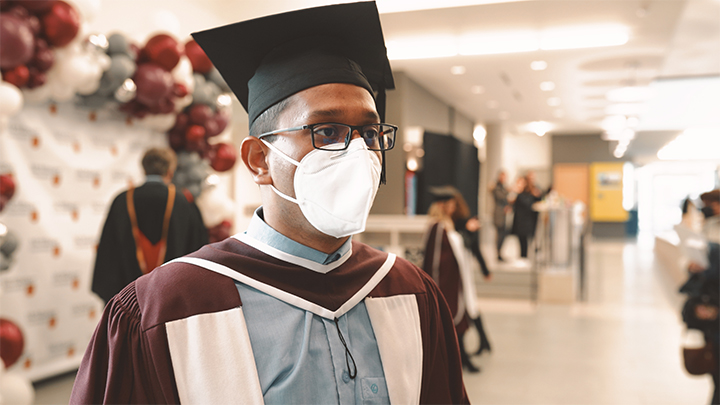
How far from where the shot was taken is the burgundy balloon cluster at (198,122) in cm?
460

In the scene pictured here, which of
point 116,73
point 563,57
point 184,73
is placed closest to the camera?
point 116,73

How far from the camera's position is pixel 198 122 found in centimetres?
470

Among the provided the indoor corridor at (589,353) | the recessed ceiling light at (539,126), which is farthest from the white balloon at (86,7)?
the recessed ceiling light at (539,126)

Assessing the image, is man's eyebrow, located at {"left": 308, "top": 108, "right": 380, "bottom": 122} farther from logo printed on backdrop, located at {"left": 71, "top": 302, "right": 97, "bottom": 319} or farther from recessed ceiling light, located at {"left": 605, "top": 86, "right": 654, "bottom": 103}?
recessed ceiling light, located at {"left": 605, "top": 86, "right": 654, "bottom": 103}

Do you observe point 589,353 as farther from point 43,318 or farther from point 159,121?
point 43,318

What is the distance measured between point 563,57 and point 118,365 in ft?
29.2

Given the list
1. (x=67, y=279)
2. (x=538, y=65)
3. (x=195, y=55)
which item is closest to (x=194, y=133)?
(x=195, y=55)

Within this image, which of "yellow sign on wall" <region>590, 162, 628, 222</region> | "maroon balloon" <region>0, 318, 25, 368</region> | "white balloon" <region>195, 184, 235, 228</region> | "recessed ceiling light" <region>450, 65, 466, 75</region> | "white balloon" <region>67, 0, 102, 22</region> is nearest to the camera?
"maroon balloon" <region>0, 318, 25, 368</region>

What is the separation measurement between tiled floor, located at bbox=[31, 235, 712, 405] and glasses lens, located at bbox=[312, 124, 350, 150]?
3407mm

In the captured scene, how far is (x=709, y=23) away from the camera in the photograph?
667 cm

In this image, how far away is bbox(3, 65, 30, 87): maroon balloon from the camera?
10.1 feet

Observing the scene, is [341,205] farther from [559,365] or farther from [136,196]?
[559,365]

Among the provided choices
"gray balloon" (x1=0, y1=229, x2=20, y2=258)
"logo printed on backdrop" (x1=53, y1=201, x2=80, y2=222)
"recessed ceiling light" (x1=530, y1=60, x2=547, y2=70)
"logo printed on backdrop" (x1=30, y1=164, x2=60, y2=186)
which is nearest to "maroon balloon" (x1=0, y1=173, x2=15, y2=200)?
"gray balloon" (x1=0, y1=229, x2=20, y2=258)

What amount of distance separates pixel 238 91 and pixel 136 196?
210 centimetres
